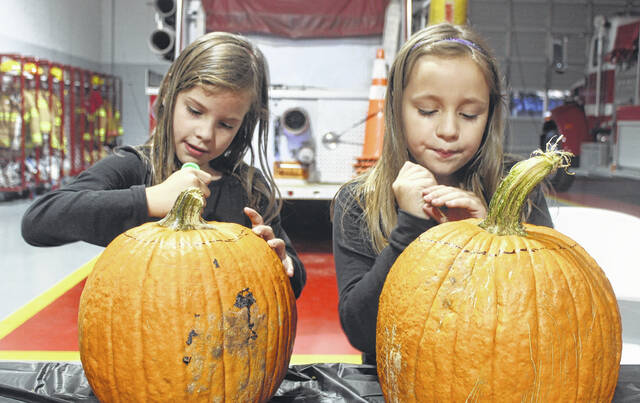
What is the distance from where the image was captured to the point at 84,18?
37.6 ft

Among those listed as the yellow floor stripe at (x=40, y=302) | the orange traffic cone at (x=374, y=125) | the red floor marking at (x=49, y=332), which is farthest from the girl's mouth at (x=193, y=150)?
the orange traffic cone at (x=374, y=125)

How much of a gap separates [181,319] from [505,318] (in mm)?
398

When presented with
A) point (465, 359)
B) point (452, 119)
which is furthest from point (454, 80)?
point (465, 359)

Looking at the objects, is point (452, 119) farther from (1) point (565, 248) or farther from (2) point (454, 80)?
(1) point (565, 248)

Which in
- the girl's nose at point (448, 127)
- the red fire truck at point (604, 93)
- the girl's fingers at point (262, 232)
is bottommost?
the girl's fingers at point (262, 232)

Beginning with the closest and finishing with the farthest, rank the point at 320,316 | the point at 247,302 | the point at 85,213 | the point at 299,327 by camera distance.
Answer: the point at 247,302 < the point at 85,213 < the point at 299,327 < the point at 320,316

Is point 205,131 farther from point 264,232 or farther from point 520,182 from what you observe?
point 520,182

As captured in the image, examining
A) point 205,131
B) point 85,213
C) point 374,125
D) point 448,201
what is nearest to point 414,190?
point 448,201

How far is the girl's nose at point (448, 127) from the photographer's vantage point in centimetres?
102

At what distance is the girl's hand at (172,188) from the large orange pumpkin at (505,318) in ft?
1.39

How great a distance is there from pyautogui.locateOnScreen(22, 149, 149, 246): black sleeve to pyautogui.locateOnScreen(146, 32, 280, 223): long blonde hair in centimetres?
17

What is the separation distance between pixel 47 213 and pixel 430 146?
0.80 meters

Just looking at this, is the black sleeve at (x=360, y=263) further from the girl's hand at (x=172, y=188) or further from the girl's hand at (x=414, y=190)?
the girl's hand at (x=172, y=188)

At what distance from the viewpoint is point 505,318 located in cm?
63
